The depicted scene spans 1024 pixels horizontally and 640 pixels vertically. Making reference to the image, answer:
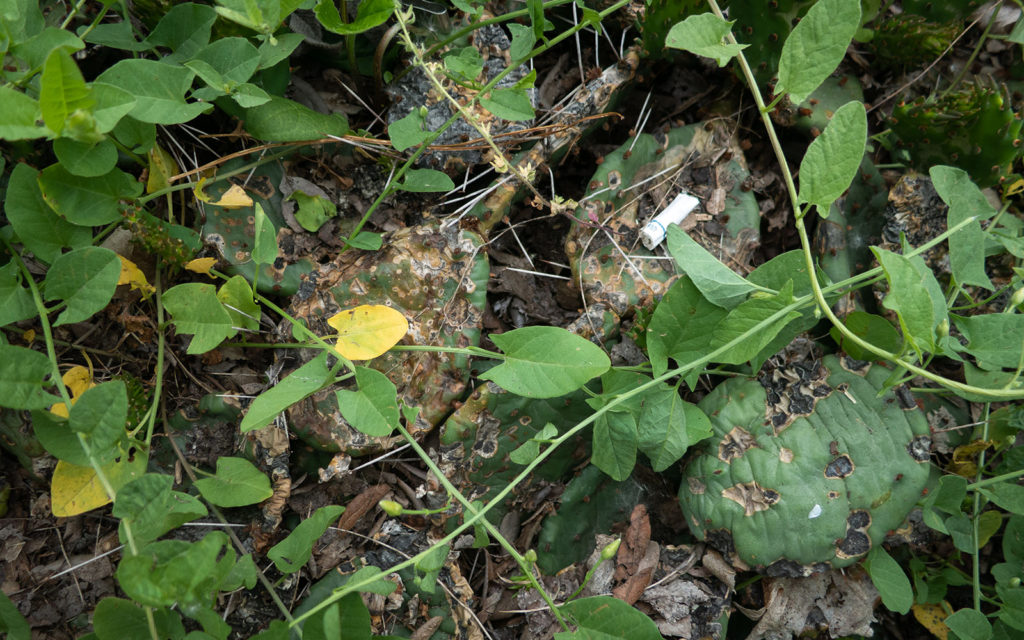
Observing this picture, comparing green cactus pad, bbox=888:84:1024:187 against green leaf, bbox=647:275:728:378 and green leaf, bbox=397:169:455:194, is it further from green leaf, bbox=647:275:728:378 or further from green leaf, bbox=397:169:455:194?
green leaf, bbox=397:169:455:194

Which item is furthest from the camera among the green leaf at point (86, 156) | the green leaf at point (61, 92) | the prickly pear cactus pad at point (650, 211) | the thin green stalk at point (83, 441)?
the prickly pear cactus pad at point (650, 211)

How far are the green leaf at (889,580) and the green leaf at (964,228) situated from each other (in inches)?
27.8

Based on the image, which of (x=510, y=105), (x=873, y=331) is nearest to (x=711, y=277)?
(x=873, y=331)

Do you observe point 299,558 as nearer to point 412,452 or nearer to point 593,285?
point 412,452

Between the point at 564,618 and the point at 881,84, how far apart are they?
191cm

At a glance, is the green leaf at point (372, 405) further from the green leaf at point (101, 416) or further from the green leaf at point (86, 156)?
the green leaf at point (86, 156)

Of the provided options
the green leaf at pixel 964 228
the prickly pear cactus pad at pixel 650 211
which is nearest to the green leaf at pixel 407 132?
the prickly pear cactus pad at pixel 650 211

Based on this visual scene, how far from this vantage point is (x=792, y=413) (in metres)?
1.56

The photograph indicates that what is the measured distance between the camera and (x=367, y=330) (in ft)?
4.83

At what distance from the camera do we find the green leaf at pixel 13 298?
1.32 meters

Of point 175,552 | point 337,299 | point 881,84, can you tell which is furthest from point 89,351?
point 881,84

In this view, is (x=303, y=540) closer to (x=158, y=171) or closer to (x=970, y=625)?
(x=158, y=171)

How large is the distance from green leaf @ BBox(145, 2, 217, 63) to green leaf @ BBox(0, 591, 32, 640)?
1.25 m

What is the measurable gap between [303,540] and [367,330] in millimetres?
481
